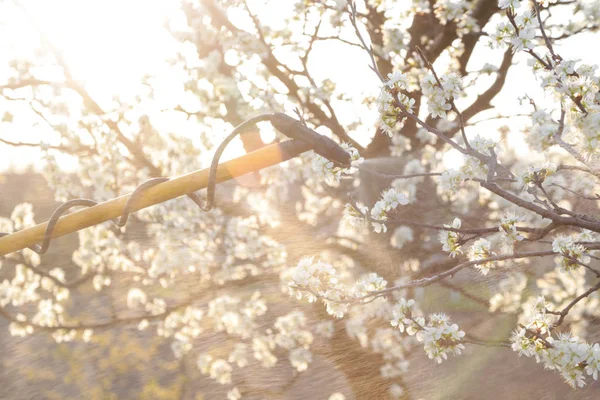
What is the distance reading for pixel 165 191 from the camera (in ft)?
4.07

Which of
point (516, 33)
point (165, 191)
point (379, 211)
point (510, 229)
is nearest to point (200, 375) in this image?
point (379, 211)

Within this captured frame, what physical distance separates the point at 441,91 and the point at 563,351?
1.29 meters

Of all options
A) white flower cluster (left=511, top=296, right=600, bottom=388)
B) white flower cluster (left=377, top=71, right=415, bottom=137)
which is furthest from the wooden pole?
white flower cluster (left=511, top=296, right=600, bottom=388)

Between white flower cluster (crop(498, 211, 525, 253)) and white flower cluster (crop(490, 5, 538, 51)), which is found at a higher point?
white flower cluster (crop(490, 5, 538, 51))

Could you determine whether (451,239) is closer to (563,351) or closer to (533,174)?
(533,174)

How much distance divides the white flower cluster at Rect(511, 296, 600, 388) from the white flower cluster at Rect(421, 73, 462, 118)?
1.11 metres

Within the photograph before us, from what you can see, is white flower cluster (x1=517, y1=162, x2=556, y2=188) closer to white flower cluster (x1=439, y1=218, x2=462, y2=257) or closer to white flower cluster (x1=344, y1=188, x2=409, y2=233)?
white flower cluster (x1=439, y1=218, x2=462, y2=257)

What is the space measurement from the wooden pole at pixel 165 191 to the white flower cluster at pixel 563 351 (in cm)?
181

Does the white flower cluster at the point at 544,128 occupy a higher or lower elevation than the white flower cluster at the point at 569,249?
higher

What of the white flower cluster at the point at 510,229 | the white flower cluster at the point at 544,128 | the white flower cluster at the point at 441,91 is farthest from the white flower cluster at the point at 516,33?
the white flower cluster at the point at 510,229

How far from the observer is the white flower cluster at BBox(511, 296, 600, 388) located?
2.31m

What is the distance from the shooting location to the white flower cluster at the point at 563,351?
231 centimetres

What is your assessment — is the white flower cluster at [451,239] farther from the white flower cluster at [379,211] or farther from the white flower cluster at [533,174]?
the white flower cluster at [533,174]

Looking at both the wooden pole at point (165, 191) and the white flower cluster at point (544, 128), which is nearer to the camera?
the wooden pole at point (165, 191)
